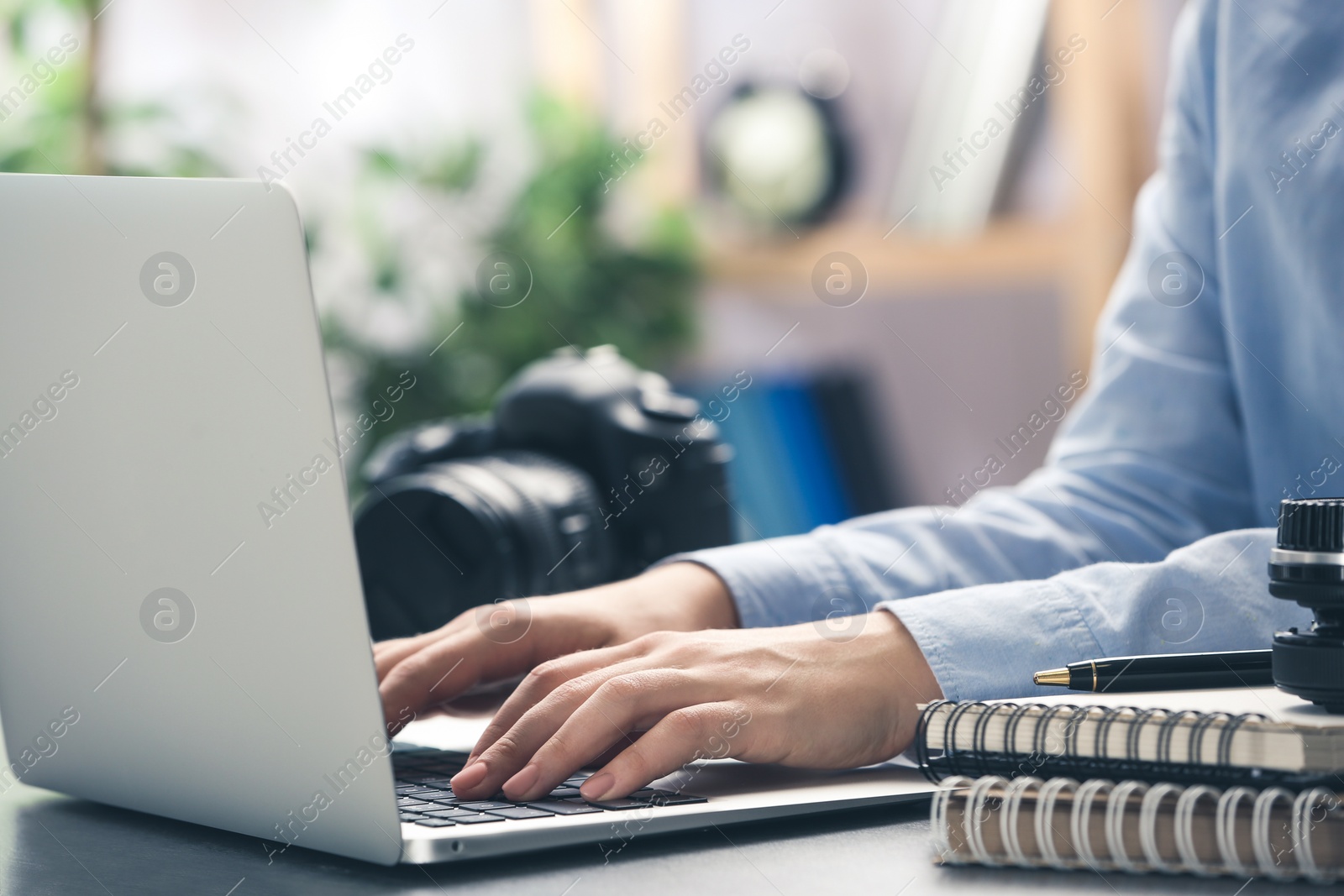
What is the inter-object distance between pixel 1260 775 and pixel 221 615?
33cm

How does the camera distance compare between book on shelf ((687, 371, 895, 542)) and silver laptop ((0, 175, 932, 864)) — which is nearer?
silver laptop ((0, 175, 932, 864))

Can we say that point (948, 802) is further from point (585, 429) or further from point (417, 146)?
point (417, 146)

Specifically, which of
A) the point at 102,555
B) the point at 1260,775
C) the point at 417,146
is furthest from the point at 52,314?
the point at 417,146

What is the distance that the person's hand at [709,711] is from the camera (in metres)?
0.48

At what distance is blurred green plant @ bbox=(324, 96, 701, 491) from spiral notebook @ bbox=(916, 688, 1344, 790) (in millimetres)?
1692

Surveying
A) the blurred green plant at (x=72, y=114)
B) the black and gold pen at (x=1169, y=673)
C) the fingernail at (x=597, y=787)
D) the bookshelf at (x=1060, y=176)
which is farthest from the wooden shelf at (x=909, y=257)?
the fingernail at (x=597, y=787)

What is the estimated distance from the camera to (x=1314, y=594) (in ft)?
1.42

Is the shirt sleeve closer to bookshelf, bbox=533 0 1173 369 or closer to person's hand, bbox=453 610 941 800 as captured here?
person's hand, bbox=453 610 941 800

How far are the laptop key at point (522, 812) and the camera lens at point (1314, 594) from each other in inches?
10.2

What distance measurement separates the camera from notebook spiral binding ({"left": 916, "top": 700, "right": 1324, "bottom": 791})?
39 centimetres

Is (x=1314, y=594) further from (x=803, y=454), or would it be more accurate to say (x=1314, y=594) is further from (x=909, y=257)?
(x=803, y=454)

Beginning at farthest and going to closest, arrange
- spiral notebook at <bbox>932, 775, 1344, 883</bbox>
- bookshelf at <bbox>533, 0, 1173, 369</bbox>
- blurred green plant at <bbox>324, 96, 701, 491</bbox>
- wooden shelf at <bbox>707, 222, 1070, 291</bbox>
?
blurred green plant at <bbox>324, 96, 701, 491</bbox>
wooden shelf at <bbox>707, 222, 1070, 291</bbox>
bookshelf at <bbox>533, 0, 1173, 369</bbox>
spiral notebook at <bbox>932, 775, 1344, 883</bbox>

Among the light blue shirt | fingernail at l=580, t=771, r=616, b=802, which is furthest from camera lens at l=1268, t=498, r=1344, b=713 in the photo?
fingernail at l=580, t=771, r=616, b=802

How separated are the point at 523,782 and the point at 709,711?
0.07m
